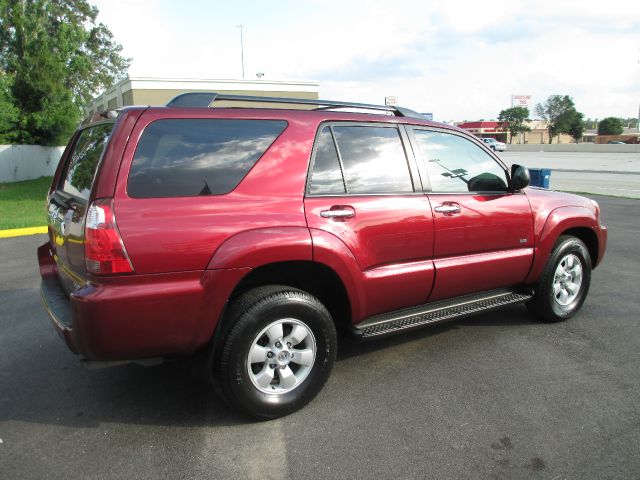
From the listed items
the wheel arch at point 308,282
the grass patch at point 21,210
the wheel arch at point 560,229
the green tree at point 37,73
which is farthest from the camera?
the green tree at point 37,73

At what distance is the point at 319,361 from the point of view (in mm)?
3180

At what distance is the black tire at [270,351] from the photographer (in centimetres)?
287

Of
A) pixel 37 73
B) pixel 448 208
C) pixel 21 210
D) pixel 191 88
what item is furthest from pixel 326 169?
pixel 37 73

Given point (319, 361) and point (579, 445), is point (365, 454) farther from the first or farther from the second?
point (579, 445)

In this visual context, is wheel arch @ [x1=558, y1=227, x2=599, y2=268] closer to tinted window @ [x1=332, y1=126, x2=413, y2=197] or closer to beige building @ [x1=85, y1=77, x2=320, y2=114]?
tinted window @ [x1=332, y1=126, x2=413, y2=197]

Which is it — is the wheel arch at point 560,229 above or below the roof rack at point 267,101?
below

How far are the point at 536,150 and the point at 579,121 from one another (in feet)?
157

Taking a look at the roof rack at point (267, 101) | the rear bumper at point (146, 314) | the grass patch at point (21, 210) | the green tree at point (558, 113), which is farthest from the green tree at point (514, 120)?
the rear bumper at point (146, 314)

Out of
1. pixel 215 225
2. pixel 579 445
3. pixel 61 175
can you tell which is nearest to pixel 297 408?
pixel 215 225

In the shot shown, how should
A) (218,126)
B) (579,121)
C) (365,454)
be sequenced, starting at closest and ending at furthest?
(365,454) → (218,126) → (579,121)

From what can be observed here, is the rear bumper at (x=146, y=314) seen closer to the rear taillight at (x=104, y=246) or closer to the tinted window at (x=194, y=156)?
the rear taillight at (x=104, y=246)

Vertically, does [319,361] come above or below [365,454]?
above

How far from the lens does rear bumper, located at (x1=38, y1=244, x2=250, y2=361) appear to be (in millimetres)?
2602

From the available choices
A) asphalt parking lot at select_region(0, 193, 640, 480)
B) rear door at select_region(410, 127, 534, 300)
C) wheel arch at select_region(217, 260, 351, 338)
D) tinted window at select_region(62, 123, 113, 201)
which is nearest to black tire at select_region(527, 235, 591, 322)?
asphalt parking lot at select_region(0, 193, 640, 480)
